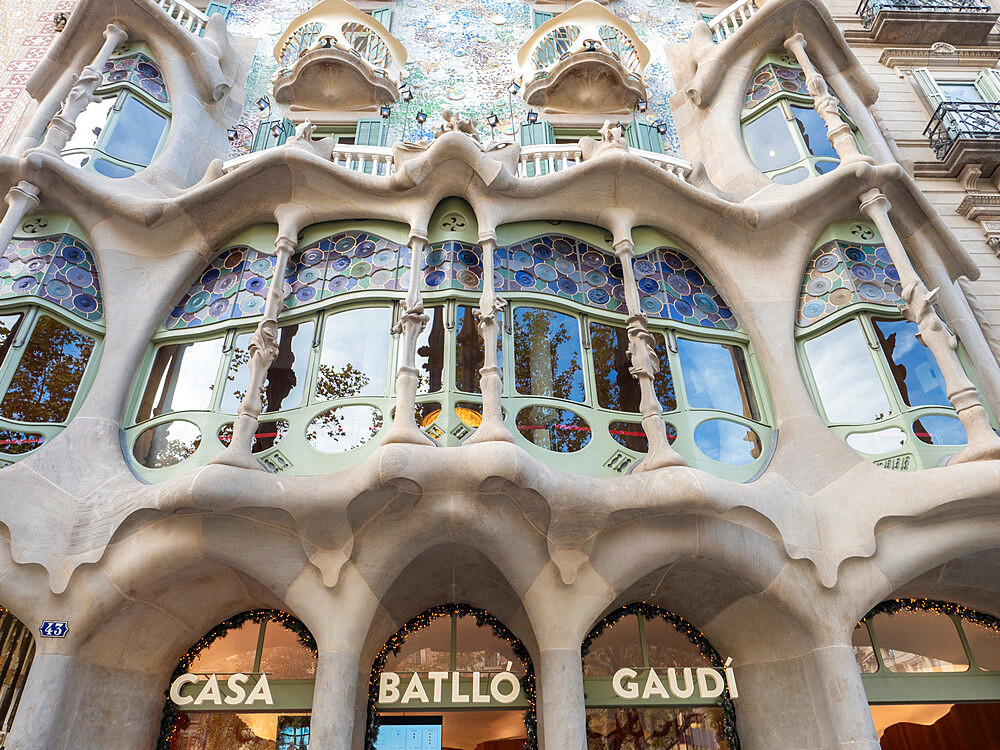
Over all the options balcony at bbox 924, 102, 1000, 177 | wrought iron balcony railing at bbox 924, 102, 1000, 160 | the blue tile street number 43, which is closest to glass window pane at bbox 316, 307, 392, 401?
the blue tile street number 43

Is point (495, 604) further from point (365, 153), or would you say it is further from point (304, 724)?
point (365, 153)

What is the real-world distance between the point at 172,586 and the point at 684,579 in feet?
→ 19.4

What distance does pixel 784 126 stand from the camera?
37.5ft

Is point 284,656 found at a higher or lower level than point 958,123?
lower

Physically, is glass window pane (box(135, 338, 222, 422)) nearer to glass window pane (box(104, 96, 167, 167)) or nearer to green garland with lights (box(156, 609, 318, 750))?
green garland with lights (box(156, 609, 318, 750))

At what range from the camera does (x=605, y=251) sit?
9859 millimetres

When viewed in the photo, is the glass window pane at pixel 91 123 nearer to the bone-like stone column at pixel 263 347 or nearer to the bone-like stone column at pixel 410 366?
the bone-like stone column at pixel 263 347

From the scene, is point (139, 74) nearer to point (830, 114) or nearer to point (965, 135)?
point (830, 114)

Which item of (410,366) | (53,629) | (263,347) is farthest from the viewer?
(263,347)

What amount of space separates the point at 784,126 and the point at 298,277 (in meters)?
8.03

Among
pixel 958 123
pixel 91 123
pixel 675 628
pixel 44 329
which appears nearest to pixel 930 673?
pixel 675 628

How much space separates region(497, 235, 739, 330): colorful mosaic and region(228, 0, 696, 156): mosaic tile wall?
12.8ft

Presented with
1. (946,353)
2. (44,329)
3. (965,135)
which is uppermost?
(965,135)

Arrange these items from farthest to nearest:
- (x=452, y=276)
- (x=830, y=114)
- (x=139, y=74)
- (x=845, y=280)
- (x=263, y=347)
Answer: (x=139, y=74), (x=830, y=114), (x=845, y=280), (x=452, y=276), (x=263, y=347)
